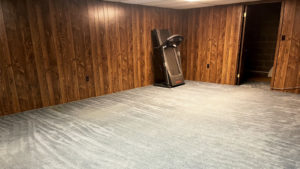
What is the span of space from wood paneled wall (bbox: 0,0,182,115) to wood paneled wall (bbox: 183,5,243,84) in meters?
1.14

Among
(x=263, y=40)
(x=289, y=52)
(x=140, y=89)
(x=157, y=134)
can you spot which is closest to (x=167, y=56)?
(x=140, y=89)

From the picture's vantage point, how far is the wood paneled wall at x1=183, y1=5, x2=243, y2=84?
4.57 m

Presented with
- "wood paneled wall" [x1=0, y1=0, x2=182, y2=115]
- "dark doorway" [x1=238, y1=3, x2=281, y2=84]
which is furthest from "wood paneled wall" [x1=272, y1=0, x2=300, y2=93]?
"wood paneled wall" [x1=0, y1=0, x2=182, y2=115]

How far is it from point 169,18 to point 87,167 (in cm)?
426

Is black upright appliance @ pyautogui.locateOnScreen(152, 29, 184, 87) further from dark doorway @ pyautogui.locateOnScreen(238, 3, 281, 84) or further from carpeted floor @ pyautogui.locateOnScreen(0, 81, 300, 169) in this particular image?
dark doorway @ pyautogui.locateOnScreen(238, 3, 281, 84)

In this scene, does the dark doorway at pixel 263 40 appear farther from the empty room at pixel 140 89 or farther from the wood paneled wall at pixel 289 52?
the wood paneled wall at pixel 289 52

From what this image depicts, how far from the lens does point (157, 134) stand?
7.72 feet

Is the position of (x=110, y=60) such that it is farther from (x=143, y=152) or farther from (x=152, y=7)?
(x=143, y=152)

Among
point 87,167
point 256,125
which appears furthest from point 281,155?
point 87,167

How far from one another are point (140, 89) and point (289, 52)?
10.4 ft

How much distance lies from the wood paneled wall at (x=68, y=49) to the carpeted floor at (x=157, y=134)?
0.33 m

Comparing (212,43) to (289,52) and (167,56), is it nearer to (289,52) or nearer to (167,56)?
(167,56)

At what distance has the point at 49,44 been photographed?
323 cm

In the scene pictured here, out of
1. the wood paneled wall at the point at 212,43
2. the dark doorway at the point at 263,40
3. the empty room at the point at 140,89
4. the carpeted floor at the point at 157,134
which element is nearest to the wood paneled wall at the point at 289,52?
the empty room at the point at 140,89
